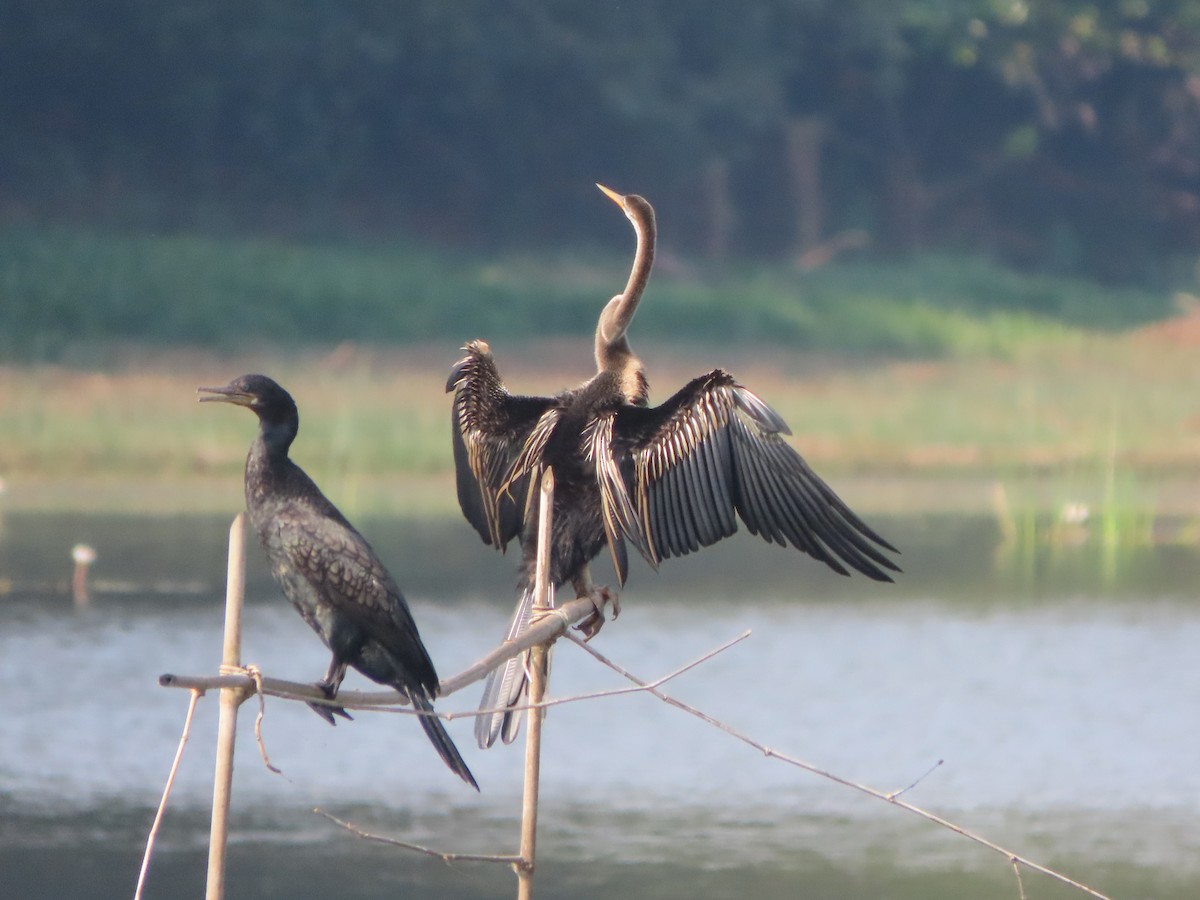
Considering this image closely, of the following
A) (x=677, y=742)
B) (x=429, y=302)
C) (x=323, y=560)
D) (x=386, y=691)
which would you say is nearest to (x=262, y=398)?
(x=323, y=560)

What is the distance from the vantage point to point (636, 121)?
2278 centimetres

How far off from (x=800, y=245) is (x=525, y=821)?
21307mm

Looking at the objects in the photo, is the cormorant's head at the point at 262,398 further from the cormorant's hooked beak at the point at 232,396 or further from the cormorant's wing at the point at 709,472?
the cormorant's wing at the point at 709,472

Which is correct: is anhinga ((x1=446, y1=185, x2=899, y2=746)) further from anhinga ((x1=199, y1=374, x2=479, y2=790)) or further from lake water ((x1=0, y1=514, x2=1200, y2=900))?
lake water ((x1=0, y1=514, x2=1200, y2=900))

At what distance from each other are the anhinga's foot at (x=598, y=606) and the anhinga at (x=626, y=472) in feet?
0.09

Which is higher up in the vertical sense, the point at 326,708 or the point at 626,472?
the point at 626,472

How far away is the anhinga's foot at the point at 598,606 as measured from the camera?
460 centimetres

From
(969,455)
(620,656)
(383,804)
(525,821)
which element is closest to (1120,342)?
(969,455)

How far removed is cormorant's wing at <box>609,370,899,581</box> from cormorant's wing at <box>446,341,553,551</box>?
348 mm

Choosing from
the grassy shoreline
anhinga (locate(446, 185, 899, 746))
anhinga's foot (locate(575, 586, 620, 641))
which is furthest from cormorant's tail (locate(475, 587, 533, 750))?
the grassy shoreline

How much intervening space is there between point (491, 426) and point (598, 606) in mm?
473

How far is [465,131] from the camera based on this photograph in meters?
23.5

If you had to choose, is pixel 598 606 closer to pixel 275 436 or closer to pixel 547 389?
pixel 275 436

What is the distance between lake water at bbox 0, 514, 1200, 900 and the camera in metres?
7.25
